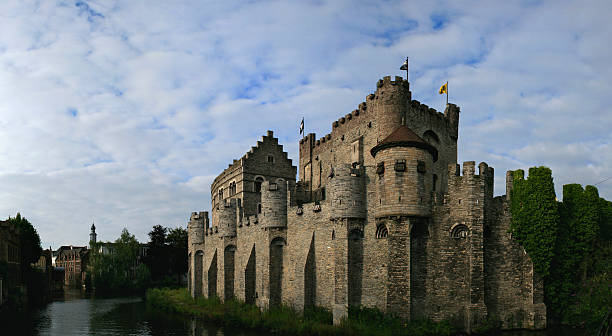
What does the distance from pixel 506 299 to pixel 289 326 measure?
12465 millimetres

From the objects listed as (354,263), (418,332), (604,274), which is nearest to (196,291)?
(354,263)

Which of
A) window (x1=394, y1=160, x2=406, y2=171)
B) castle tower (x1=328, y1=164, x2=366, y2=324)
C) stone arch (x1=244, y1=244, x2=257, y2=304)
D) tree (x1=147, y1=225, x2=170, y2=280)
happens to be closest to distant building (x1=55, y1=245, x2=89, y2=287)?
tree (x1=147, y1=225, x2=170, y2=280)

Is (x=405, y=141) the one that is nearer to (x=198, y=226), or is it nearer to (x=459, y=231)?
(x=459, y=231)

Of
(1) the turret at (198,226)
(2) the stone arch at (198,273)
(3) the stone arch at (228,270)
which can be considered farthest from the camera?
(1) the turret at (198,226)

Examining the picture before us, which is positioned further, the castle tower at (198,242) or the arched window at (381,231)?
the castle tower at (198,242)

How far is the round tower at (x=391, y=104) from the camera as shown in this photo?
32594 mm

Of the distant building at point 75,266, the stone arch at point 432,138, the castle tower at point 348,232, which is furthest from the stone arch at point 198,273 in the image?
the distant building at point 75,266

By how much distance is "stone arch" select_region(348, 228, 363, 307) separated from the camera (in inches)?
1038

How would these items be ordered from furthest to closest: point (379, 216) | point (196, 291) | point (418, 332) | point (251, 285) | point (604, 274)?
point (196, 291) < point (251, 285) < point (604, 274) < point (379, 216) < point (418, 332)

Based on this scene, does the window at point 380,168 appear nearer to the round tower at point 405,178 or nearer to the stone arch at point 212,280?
the round tower at point 405,178

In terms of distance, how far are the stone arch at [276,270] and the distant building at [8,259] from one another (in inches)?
1223

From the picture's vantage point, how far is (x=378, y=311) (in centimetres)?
2495

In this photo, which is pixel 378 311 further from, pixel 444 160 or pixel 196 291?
pixel 196 291

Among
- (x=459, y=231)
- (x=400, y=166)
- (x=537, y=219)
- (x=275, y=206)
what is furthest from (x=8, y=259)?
(x=537, y=219)
